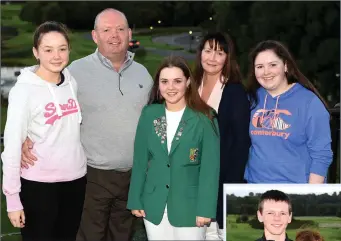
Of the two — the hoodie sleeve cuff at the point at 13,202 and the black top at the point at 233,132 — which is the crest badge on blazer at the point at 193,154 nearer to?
the black top at the point at 233,132

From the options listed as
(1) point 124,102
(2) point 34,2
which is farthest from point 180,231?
(2) point 34,2

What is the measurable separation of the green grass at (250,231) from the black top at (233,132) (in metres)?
0.50

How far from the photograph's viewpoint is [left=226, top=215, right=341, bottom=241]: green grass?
2.49 m

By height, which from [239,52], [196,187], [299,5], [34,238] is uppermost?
[299,5]

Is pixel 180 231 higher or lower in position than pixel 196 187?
lower

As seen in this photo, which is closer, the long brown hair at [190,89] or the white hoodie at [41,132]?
the white hoodie at [41,132]

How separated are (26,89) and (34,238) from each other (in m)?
0.75

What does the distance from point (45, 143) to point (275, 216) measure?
45.1 inches

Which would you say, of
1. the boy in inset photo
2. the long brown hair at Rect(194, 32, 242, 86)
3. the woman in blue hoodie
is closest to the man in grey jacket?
the long brown hair at Rect(194, 32, 242, 86)

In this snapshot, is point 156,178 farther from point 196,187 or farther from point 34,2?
point 34,2

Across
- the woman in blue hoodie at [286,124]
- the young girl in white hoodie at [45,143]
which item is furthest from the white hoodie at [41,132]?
the woman in blue hoodie at [286,124]

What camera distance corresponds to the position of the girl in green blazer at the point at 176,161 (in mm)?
2869

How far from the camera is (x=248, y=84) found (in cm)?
305

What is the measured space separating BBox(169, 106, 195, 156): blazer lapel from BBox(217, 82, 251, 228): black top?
19cm
